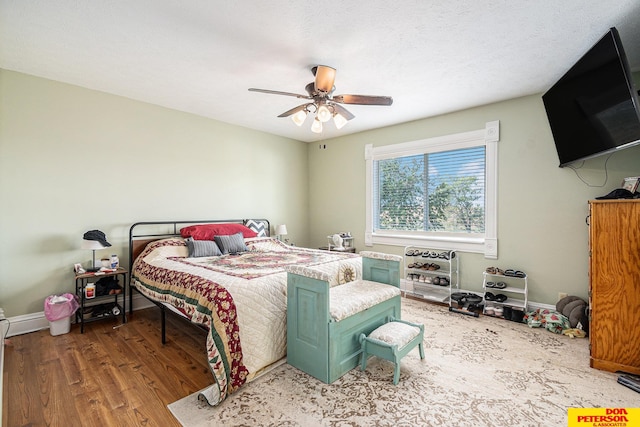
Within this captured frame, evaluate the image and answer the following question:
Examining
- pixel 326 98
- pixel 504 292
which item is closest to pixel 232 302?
pixel 326 98

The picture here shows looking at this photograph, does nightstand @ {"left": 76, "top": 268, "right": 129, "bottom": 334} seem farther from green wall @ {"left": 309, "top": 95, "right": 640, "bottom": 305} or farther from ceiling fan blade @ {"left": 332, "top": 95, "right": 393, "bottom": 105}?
green wall @ {"left": 309, "top": 95, "right": 640, "bottom": 305}

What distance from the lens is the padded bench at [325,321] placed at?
2.16 m

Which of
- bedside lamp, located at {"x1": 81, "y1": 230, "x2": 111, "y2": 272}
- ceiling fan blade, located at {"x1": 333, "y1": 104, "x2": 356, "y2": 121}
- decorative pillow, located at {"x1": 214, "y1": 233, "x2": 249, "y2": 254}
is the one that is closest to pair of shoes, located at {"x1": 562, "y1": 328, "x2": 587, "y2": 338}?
ceiling fan blade, located at {"x1": 333, "y1": 104, "x2": 356, "y2": 121}

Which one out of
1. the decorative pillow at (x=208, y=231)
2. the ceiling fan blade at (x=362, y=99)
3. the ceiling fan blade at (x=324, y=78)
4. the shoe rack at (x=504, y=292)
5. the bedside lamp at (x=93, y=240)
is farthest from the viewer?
the decorative pillow at (x=208, y=231)

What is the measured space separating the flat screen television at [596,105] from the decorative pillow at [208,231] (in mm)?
4169

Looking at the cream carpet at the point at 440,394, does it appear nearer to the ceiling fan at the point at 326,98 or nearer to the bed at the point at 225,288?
the bed at the point at 225,288

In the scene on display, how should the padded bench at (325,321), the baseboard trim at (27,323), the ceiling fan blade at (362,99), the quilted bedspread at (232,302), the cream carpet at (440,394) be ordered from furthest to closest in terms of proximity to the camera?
the baseboard trim at (27,323)
the ceiling fan blade at (362,99)
the padded bench at (325,321)
the quilted bedspread at (232,302)
the cream carpet at (440,394)

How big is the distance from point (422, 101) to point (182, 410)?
13.4 ft

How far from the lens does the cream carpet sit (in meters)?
1.83

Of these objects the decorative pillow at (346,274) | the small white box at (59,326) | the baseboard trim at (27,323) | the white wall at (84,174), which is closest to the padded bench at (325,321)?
the decorative pillow at (346,274)

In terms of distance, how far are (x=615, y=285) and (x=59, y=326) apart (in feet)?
17.2

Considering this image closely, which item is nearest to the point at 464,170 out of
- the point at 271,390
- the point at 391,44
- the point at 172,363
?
the point at 391,44

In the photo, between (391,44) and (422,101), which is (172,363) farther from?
(422,101)

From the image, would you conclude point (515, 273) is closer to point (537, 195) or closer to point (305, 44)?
point (537, 195)
